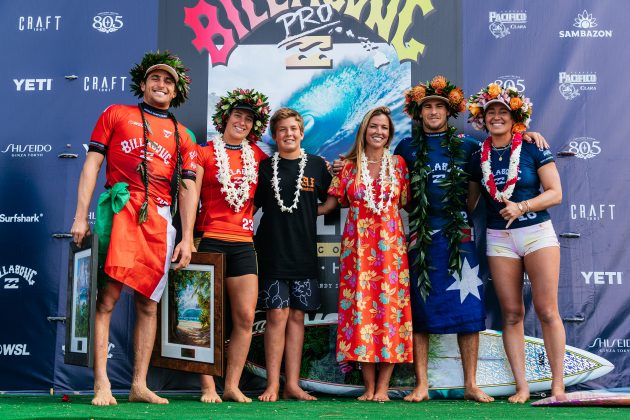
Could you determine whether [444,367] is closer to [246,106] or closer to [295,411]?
[295,411]

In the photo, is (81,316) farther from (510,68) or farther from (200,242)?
(510,68)

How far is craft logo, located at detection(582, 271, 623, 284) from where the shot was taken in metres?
4.93

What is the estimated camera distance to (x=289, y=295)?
4.47 meters

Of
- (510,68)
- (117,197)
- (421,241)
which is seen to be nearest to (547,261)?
(421,241)

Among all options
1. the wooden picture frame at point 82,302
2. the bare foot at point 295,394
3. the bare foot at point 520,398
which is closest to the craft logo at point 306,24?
the wooden picture frame at point 82,302

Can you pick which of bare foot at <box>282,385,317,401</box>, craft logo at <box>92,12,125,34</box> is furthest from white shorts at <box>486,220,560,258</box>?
craft logo at <box>92,12,125,34</box>

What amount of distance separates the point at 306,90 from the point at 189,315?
1.98 metres

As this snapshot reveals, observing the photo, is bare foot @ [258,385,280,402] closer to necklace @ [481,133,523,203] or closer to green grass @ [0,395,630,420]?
green grass @ [0,395,630,420]

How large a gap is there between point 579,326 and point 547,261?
Result: 94cm

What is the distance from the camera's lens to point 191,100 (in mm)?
5195

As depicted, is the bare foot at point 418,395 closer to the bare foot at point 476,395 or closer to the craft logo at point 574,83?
the bare foot at point 476,395

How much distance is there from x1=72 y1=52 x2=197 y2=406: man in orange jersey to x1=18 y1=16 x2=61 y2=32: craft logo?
147cm

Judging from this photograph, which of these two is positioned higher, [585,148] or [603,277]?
[585,148]

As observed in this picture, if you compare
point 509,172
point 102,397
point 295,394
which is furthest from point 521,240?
point 102,397
